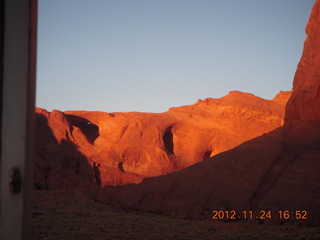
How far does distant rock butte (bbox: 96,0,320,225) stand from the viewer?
9.64 meters

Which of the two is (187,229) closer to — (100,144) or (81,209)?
(81,209)

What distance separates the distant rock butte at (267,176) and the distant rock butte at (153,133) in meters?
12.9

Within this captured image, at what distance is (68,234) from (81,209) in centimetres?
397

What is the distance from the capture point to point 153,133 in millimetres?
29719

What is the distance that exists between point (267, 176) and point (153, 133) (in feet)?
63.5

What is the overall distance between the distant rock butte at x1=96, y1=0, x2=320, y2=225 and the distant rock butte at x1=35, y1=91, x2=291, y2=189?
12853mm

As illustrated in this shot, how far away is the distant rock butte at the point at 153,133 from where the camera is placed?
26797 mm
